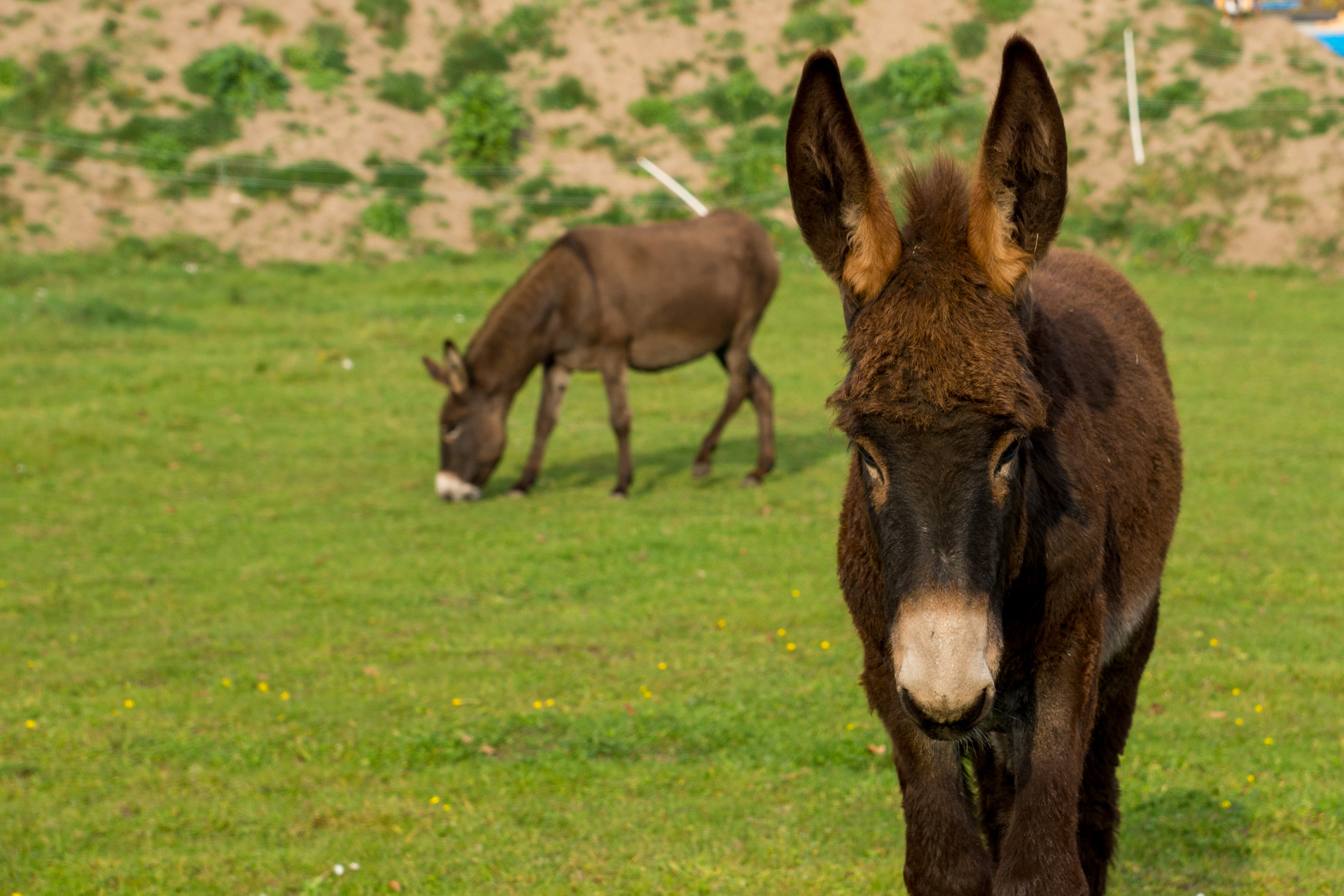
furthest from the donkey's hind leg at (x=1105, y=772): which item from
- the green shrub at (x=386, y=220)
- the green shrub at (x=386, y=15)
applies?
the green shrub at (x=386, y=15)

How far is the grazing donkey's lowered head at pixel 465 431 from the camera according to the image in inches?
510

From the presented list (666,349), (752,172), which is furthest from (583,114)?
(666,349)

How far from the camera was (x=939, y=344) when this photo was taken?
304 centimetres

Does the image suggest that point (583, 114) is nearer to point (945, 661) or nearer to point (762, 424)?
point (762, 424)

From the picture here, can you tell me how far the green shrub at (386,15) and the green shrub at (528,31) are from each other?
220 centimetres

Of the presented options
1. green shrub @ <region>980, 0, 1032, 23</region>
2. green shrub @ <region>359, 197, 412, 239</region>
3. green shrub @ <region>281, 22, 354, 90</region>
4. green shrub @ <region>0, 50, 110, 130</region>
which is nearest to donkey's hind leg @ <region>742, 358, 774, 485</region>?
green shrub @ <region>359, 197, 412, 239</region>

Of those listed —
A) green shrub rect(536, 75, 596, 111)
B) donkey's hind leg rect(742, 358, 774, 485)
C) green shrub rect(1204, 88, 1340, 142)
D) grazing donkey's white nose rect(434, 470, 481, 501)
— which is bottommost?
grazing donkey's white nose rect(434, 470, 481, 501)

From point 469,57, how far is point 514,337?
62.9ft

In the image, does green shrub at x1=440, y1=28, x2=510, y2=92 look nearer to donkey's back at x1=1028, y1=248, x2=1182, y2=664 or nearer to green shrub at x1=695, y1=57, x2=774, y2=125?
green shrub at x1=695, y1=57, x2=774, y2=125

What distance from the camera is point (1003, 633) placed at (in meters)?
3.34

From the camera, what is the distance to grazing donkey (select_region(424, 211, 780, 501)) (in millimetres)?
13250

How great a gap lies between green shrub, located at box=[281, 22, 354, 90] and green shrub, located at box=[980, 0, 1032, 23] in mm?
15202

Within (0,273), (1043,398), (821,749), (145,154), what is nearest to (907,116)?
(145,154)

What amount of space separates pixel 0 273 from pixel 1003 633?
21390mm
